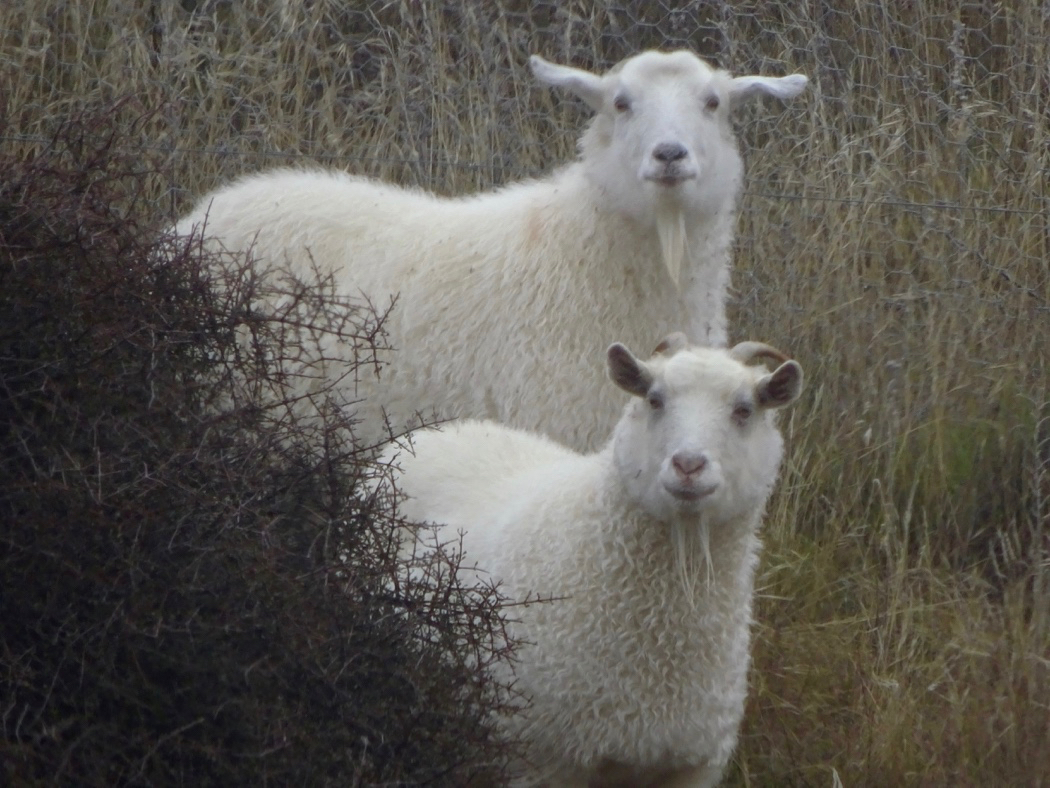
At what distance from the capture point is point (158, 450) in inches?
115

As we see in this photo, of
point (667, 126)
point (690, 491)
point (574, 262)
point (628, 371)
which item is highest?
point (667, 126)

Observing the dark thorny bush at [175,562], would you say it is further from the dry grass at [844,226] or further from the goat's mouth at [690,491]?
the dry grass at [844,226]

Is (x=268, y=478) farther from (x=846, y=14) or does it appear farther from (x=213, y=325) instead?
(x=846, y=14)

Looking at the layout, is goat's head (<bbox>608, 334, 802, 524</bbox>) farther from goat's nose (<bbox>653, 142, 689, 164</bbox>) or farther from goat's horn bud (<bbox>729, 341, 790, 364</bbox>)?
goat's nose (<bbox>653, 142, 689, 164</bbox>)

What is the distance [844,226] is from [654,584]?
2.80 m

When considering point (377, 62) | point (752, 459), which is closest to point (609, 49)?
point (377, 62)

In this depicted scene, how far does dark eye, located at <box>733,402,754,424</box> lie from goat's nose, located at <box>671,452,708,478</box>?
0.22 meters

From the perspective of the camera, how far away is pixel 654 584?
12.6 ft

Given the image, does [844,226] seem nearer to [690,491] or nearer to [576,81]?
[576,81]

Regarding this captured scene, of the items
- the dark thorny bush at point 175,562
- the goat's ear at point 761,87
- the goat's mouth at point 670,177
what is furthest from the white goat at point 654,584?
the goat's ear at point 761,87

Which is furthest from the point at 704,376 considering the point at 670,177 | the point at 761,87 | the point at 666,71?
the point at 761,87

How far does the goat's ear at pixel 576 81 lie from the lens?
5250 millimetres

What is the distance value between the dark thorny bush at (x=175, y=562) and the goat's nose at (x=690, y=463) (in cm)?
60

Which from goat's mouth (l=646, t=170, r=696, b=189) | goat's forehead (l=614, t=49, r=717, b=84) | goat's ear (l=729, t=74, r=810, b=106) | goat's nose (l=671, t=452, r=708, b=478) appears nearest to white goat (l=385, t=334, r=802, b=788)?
goat's nose (l=671, t=452, r=708, b=478)
